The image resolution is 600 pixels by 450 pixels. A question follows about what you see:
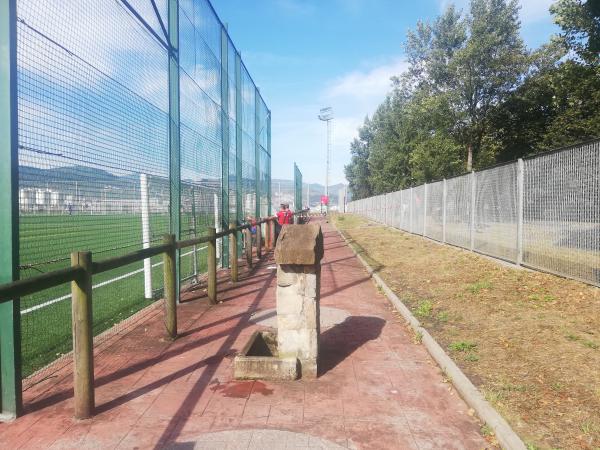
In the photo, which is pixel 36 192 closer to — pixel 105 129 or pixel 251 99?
pixel 105 129

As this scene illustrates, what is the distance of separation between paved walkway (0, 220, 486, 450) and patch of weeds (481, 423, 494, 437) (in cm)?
5

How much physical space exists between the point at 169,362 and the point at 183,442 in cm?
173

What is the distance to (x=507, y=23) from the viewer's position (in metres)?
33.1

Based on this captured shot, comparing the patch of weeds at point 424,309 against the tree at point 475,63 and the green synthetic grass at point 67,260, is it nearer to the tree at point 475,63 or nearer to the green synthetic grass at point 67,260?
the green synthetic grass at point 67,260

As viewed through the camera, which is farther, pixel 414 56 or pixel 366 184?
pixel 366 184

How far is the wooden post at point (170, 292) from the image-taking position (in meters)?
5.59

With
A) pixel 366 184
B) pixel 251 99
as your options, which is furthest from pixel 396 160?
pixel 251 99

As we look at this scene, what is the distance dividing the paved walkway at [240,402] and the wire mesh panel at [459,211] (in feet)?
27.1

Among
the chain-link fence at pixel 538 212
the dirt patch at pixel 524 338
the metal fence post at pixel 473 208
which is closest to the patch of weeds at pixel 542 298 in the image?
the dirt patch at pixel 524 338

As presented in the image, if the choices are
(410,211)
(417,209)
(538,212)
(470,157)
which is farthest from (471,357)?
(470,157)

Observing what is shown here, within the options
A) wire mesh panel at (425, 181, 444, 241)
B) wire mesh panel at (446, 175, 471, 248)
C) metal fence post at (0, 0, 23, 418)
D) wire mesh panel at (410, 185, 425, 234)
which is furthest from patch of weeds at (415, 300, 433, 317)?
wire mesh panel at (410, 185, 425, 234)

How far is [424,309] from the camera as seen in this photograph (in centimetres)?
707

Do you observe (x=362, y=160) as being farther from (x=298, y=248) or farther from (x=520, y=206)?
(x=298, y=248)

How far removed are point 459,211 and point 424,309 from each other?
26.5 ft
